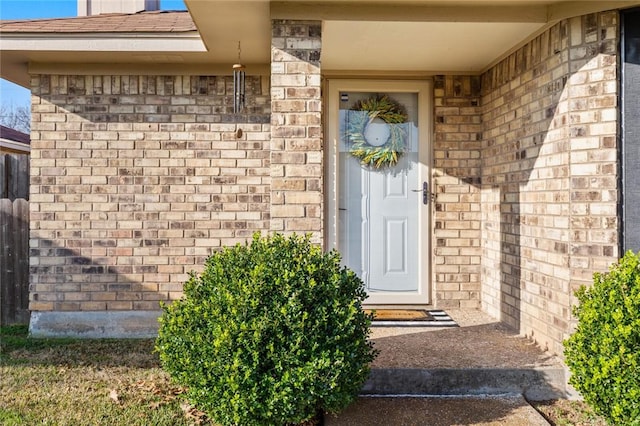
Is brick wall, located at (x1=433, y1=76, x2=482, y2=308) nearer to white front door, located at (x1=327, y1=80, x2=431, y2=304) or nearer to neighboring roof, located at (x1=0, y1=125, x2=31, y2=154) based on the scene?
white front door, located at (x1=327, y1=80, x2=431, y2=304)

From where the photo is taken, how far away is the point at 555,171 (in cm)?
397

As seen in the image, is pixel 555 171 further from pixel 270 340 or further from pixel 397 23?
pixel 270 340

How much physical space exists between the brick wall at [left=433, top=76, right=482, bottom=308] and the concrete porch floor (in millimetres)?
1382

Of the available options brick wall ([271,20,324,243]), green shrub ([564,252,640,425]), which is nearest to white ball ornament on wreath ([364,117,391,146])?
brick wall ([271,20,324,243])

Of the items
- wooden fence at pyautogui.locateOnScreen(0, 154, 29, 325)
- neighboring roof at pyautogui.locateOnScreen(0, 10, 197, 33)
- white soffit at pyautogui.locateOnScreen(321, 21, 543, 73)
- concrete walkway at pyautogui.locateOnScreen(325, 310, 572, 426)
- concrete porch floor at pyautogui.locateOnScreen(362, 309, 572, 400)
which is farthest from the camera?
wooden fence at pyautogui.locateOnScreen(0, 154, 29, 325)

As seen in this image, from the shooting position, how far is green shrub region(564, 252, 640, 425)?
9.14ft

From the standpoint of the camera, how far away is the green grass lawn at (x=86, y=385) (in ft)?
11.0

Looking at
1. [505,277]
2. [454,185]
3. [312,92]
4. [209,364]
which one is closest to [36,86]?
[312,92]

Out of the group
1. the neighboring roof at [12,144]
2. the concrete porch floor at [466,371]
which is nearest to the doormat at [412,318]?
the concrete porch floor at [466,371]

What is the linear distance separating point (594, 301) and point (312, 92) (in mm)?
2173

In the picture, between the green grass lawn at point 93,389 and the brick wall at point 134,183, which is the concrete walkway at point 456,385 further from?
the brick wall at point 134,183

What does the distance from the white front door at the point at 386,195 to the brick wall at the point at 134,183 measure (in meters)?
0.85

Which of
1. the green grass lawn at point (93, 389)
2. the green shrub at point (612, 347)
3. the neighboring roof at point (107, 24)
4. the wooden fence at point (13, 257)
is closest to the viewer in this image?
the green shrub at point (612, 347)

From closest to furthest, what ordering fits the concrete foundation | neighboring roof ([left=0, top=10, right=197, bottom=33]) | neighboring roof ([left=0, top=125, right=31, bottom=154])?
neighboring roof ([left=0, top=10, right=197, bottom=33]) < the concrete foundation < neighboring roof ([left=0, top=125, right=31, bottom=154])
